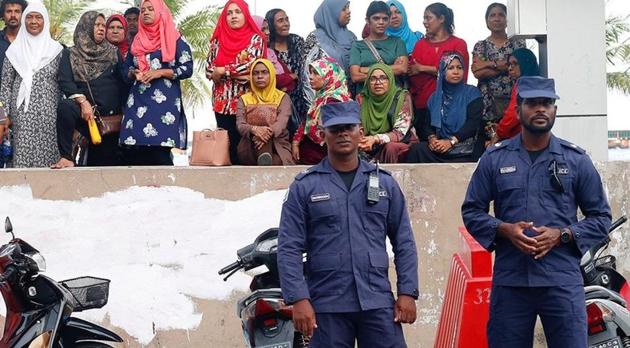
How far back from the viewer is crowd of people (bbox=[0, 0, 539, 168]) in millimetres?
8250

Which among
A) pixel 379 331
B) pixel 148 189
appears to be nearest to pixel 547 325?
pixel 379 331

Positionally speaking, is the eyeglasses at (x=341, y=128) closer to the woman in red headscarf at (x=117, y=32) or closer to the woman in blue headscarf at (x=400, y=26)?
the woman in red headscarf at (x=117, y=32)

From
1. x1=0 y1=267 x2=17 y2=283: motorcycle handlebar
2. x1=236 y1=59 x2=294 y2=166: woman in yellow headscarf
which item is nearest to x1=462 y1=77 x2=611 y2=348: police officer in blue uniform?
x1=0 y1=267 x2=17 y2=283: motorcycle handlebar

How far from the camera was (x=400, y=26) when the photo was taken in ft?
31.2

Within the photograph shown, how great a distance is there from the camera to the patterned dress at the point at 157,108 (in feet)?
27.3

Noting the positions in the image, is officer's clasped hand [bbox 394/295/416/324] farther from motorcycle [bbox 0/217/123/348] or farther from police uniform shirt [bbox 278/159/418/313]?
motorcycle [bbox 0/217/123/348]

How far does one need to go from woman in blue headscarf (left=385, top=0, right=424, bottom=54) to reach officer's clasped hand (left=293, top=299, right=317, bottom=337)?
4.58 m

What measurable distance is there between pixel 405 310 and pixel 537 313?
27.8 inches

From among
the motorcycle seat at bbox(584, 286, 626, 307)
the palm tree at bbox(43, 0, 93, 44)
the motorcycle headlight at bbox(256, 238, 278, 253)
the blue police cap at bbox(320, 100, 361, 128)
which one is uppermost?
the palm tree at bbox(43, 0, 93, 44)

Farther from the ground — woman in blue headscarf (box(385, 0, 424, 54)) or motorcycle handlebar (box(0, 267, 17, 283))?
woman in blue headscarf (box(385, 0, 424, 54))

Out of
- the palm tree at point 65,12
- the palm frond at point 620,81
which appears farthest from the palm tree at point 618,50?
the palm tree at point 65,12

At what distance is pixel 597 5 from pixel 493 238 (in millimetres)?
3423

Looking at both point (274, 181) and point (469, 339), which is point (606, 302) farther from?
point (274, 181)

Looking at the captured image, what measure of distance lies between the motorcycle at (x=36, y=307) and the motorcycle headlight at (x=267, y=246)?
94 cm
